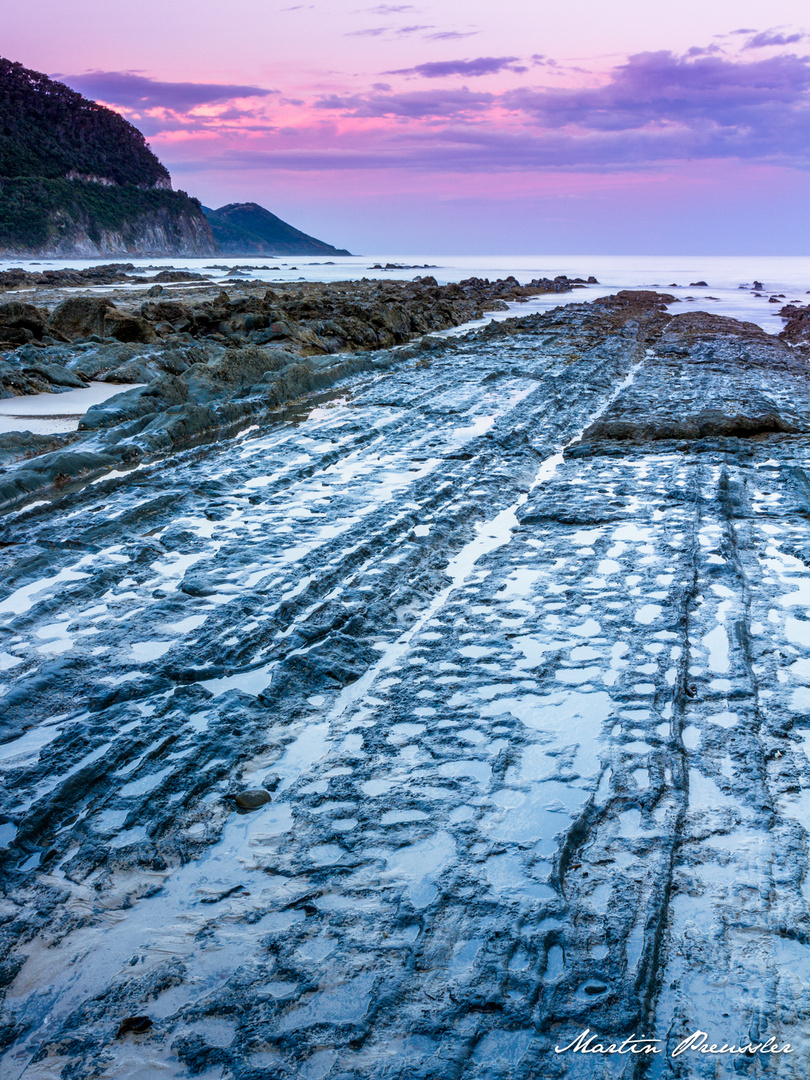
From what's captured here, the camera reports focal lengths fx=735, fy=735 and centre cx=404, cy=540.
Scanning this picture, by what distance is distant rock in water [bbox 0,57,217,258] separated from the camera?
77.6m

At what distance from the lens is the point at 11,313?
12961mm

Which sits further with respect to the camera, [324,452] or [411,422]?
[411,422]

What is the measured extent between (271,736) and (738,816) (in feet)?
6.08

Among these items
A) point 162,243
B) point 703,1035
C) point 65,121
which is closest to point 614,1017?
point 703,1035

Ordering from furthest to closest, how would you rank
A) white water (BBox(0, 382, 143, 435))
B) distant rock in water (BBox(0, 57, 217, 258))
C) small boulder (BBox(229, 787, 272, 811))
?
1. distant rock in water (BBox(0, 57, 217, 258))
2. white water (BBox(0, 382, 143, 435))
3. small boulder (BBox(229, 787, 272, 811))

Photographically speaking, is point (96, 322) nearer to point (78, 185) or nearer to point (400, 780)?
point (400, 780)

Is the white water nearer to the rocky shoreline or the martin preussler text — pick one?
the rocky shoreline

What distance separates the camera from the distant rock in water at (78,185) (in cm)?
7756

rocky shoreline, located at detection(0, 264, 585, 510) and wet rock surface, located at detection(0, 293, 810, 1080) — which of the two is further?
rocky shoreline, located at detection(0, 264, 585, 510)

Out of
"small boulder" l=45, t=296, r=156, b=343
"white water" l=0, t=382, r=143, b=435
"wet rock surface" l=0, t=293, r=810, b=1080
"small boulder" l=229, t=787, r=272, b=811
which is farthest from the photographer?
"small boulder" l=45, t=296, r=156, b=343

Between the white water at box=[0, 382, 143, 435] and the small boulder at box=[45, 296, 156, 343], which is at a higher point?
the small boulder at box=[45, 296, 156, 343]

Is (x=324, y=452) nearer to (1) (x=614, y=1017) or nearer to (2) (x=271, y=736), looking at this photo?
(2) (x=271, y=736)

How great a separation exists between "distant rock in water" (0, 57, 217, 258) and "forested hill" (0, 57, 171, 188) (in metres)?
0.15

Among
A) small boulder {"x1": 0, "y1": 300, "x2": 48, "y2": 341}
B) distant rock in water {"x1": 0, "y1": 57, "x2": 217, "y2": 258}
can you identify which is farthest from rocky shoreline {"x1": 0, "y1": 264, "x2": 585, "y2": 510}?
distant rock in water {"x1": 0, "y1": 57, "x2": 217, "y2": 258}
